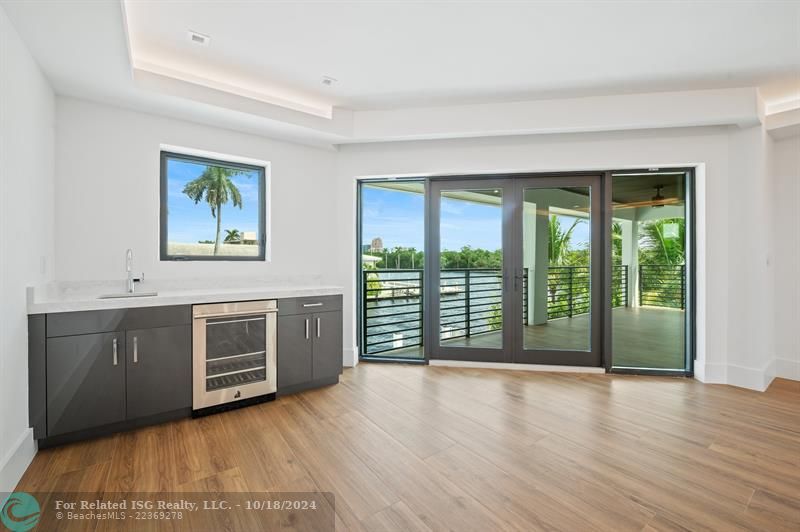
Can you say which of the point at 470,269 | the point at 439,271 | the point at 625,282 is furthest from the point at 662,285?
the point at 439,271

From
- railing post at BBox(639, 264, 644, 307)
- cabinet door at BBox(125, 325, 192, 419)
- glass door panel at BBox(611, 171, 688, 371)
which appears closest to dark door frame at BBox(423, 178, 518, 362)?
glass door panel at BBox(611, 171, 688, 371)

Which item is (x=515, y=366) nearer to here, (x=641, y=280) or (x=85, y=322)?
(x=641, y=280)

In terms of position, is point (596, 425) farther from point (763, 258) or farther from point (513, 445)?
point (763, 258)

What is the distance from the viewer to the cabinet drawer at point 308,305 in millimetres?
3482

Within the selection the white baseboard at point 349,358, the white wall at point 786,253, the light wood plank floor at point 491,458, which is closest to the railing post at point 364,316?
the white baseboard at point 349,358

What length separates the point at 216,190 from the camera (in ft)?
12.7

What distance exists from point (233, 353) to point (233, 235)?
1.33 meters

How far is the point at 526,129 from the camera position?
12.7ft

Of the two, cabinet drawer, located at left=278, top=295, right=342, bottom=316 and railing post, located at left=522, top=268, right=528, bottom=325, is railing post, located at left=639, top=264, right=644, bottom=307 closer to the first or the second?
railing post, located at left=522, top=268, right=528, bottom=325

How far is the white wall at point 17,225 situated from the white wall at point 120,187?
36 cm

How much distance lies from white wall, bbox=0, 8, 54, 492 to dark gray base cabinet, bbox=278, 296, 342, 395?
1664mm

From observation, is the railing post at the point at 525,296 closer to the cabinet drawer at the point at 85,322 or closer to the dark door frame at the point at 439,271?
the dark door frame at the point at 439,271

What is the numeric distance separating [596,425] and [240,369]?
2.89 m

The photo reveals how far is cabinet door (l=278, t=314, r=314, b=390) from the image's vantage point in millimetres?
3459
